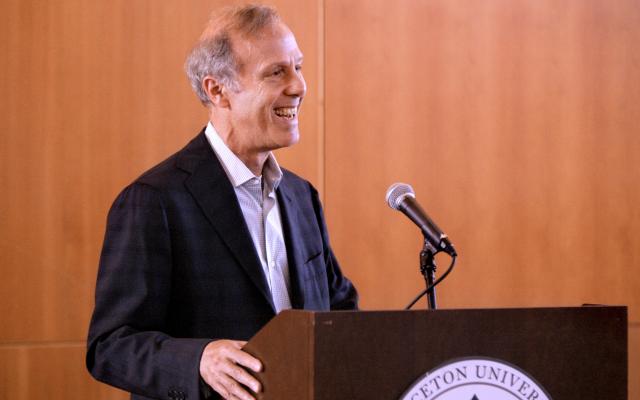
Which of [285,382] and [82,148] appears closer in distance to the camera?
[285,382]

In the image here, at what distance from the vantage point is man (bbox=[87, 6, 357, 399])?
1.80 metres

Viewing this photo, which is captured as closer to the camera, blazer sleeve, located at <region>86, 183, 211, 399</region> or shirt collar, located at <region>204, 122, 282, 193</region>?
blazer sleeve, located at <region>86, 183, 211, 399</region>

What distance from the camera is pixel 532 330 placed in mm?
1489

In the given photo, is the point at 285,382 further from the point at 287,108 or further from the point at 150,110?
the point at 150,110

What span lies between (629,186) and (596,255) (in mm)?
383

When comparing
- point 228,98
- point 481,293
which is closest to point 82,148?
point 228,98

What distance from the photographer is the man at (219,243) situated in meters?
1.80

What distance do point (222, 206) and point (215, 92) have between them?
0.37m

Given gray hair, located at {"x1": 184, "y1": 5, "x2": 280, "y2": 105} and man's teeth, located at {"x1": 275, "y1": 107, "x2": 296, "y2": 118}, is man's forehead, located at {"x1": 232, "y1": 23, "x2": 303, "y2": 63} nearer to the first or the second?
gray hair, located at {"x1": 184, "y1": 5, "x2": 280, "y2": 105}

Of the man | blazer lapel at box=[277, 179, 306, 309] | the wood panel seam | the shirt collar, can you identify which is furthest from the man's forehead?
the wood panel seam

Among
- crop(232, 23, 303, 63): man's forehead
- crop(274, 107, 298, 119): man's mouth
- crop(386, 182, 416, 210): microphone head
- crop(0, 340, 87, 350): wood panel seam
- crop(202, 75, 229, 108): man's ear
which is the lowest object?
crop(0, 340, 87, 350): wood panel seam

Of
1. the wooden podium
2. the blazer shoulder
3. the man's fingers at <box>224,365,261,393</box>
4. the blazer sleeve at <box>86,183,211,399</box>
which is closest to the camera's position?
the wooden podium

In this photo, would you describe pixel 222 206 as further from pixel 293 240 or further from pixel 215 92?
pixel 215 92

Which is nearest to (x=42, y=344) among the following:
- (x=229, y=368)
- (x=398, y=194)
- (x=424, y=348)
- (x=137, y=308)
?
(x=137, y=308)
